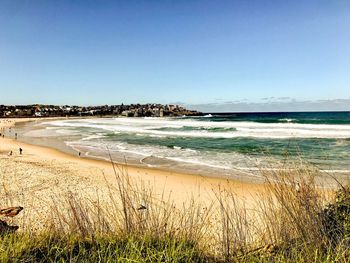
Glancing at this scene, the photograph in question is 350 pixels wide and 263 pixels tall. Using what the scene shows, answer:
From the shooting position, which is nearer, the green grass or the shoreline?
the green grass

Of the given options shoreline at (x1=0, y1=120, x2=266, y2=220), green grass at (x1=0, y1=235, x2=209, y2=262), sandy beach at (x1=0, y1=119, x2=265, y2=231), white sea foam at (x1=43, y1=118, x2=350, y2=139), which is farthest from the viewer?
white sea foam at (x1=43, y1=118, x2=350, y2=139)

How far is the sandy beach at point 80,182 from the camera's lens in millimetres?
11227

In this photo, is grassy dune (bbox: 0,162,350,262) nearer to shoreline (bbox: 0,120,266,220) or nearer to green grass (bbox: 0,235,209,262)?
green grass (bbox: 0,235,209,262)

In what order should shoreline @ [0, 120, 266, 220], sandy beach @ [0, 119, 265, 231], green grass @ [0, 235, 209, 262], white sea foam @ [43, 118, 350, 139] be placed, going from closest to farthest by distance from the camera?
green grass @ [0, 235, 209, 262], sandy beach @ [0, 119, 265, 231], shoreline @ [0, 120, 266, 220], white sea foam @ [43, 118, 350, 139]

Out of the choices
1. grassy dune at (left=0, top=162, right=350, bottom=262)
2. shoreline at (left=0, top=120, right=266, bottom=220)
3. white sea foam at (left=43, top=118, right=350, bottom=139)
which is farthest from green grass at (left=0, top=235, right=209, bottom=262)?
white sea foam at (left=43, top=118, right=350, bottom=139)

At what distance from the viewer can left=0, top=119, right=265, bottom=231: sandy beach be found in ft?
36.8

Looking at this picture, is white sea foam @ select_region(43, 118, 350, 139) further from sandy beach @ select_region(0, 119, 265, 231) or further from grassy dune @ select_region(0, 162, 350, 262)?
grassy dune @ select_region(0, 162, 350, 262)

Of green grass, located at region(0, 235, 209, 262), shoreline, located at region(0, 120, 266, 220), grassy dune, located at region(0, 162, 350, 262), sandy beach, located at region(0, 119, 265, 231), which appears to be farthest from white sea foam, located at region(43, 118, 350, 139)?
green grass, located at region(0, 235, 209, 262)

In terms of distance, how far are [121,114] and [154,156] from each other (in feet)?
443

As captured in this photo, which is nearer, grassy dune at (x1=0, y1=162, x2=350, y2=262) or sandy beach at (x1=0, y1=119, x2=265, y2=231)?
grassy dune at (x1=0, y1=162, x2=350, y2=262)

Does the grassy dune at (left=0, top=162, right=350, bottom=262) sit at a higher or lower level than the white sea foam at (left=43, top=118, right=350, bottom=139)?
higher

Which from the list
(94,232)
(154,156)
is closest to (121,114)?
(154,156)

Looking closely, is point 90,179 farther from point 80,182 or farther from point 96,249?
point 96,249

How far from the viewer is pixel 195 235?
12.1 feet
